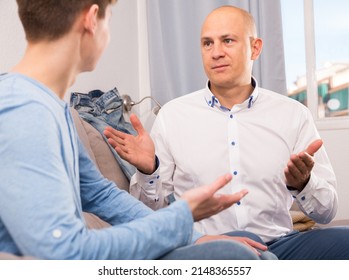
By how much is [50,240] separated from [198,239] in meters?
0.51

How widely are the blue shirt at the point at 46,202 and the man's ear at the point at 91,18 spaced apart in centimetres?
16

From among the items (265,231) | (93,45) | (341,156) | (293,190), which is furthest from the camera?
(341,156)

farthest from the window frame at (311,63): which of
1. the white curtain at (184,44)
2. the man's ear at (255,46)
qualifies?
the man's ear at (255,46)

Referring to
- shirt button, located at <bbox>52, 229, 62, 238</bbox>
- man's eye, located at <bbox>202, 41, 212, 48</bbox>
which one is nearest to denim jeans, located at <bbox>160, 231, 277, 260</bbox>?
shirt button, located at <bbox>52, 229, 62, 238</bbox>

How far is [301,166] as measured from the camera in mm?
1530

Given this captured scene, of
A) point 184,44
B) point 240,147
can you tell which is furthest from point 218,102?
point 184,44

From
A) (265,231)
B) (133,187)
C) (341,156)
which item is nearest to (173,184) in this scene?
(133,187)

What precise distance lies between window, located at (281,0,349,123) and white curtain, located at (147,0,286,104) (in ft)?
0.85

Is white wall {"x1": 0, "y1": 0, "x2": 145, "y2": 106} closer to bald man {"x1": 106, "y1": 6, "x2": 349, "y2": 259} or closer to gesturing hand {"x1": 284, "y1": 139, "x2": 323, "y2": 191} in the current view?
bald man {"x1": 106, "y1": 6, "x2": 349, "y2": 259}

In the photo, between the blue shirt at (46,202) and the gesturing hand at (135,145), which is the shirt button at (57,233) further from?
the gesturing hand at (135,145)

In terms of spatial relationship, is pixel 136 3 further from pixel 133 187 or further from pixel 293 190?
pixel 293 190

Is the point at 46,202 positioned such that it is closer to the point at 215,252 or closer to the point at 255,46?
the point at 215,252

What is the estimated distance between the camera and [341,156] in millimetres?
3258

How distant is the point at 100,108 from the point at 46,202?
1.76m
